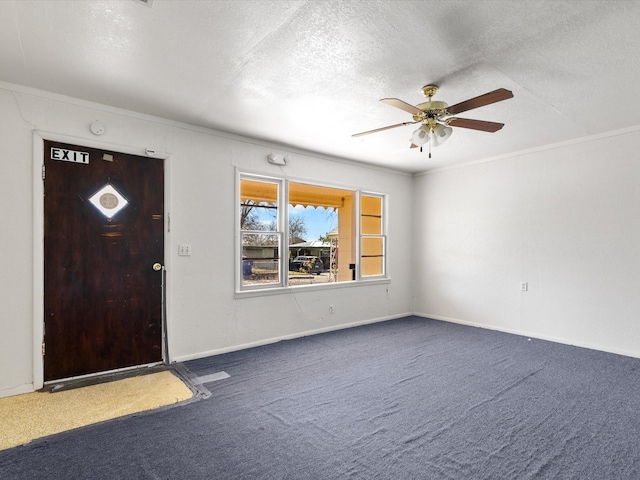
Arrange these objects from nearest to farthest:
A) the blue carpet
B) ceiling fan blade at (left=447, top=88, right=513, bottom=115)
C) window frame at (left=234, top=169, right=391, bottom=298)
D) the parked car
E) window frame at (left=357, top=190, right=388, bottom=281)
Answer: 1. the blue carpet
2. ceiling fan blade at (left=447, top=88, right=513, bottom=115)
3. window frame at (left=234, top=169, right=391, bottom=298)
4. the parked car
5. window frame at (left=357, top=190, right=388, bottom=281)

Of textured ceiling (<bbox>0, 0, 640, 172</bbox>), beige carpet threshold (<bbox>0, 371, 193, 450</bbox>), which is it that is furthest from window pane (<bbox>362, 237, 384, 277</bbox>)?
beige carpet threshold (<bbox>0, 371, 193, 450</bbox>)

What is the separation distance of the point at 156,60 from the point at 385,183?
4.07 m

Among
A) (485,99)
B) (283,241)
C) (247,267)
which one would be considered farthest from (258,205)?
(485,99)

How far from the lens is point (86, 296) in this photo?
3.20 m

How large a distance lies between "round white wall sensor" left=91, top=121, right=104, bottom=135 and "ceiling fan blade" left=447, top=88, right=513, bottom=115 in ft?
10.1

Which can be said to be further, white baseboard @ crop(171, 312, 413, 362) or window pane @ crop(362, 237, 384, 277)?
window pane @ crop(362, 237, 384, 277)

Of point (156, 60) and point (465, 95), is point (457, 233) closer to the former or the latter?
point (465, 95)

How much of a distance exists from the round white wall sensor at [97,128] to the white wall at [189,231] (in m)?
0.05

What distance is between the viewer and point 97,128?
3217 millimetres

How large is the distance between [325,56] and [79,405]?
10.4 feet

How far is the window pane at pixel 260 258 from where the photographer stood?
4293mm

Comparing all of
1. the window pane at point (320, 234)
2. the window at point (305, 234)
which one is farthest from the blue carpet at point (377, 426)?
the window pane at point (320, 234)

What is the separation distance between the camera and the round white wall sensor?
10.5 feet

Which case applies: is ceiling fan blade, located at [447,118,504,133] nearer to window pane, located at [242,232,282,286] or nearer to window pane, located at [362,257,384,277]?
window pane, located at [242,232,282,286]
